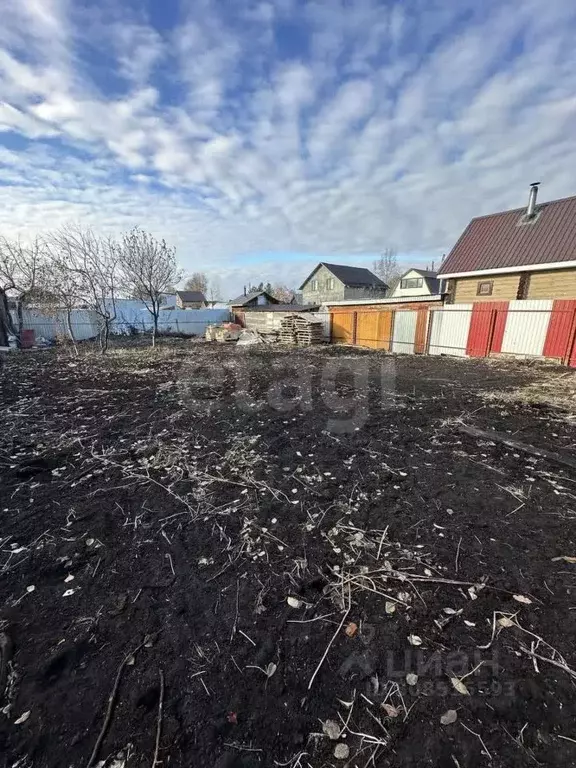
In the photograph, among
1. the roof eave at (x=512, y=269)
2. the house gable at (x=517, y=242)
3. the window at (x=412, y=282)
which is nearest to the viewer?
the roof eave at (x=512, y=269)

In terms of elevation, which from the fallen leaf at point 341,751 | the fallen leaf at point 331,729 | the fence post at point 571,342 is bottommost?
the fallen leaf at point 331,729

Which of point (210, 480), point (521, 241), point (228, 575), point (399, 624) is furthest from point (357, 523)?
point (521, 241)

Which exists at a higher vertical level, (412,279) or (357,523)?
(412,279)

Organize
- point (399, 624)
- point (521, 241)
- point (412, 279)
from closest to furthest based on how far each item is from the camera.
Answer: point (399, 624) → point (521, 241) → point (412, 279)

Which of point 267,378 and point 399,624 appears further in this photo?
point 267,378

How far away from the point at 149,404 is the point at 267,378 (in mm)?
3029

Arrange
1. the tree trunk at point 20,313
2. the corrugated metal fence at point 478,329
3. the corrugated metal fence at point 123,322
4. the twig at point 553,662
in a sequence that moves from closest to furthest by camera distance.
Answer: the twig at point 553,662
the corrugated metal fence at point 478,329
the tree trunk at point 20,313
the corrugated metal fence at point 123,322

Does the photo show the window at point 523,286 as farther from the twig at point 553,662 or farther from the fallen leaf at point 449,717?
the fallen leaf at point 449,717

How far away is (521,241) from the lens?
43.5ft

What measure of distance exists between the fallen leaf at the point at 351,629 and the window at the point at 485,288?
51.0 feet

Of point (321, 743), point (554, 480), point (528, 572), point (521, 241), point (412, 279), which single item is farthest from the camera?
point (412, 279)

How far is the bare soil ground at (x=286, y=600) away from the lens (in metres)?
1.24

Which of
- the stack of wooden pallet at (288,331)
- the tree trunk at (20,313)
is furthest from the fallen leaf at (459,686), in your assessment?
the tree trunk at (20,313)

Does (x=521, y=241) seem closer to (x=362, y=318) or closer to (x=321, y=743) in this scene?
(x=362, y=318)
